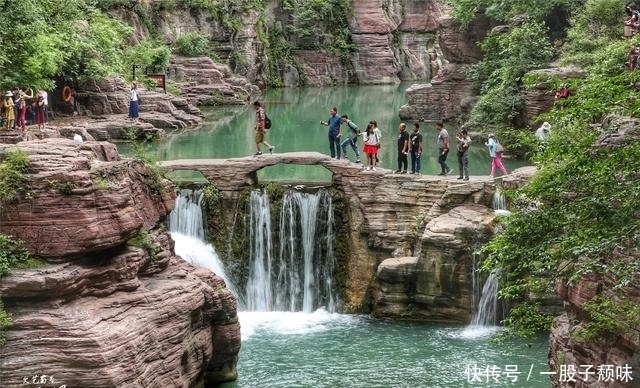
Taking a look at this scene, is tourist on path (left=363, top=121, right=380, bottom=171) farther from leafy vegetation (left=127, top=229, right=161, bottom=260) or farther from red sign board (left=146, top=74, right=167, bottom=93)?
red sign board (left=146, top=74, right=167, bottom=93)

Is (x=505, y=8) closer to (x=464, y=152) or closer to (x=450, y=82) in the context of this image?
(x=450, y=82)

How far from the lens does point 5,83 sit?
26281 mm

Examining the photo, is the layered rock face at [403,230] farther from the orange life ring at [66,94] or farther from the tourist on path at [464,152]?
the orange life ring at [66,94]

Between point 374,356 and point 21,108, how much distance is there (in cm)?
1229

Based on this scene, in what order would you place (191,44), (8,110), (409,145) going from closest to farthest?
(409,145) < (8,110) < (191,44)

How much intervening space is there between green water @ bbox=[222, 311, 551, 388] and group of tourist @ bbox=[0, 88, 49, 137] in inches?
309

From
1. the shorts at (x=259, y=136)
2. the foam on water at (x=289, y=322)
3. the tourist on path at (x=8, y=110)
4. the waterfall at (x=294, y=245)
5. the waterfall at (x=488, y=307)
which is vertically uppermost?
the tourist on path at (x=8, y=110)

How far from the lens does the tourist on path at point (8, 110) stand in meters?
24.1

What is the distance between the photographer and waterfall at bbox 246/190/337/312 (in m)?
23.5

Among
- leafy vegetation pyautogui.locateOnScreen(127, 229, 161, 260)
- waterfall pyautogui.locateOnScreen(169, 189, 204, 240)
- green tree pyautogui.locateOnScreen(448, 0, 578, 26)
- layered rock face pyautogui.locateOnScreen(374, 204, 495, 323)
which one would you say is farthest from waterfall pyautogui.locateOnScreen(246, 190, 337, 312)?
green tree pyautogui.locateOnScreen(448, 0, 578, 26)

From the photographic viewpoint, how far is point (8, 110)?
24.2 meters

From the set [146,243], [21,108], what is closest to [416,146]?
[146,243]

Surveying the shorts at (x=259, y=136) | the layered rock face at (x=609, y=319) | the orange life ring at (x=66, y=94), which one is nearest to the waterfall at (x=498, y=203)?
the shorts at (x=259, y=136)

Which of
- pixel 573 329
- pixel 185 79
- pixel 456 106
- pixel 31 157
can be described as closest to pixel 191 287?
pixel 31 157
